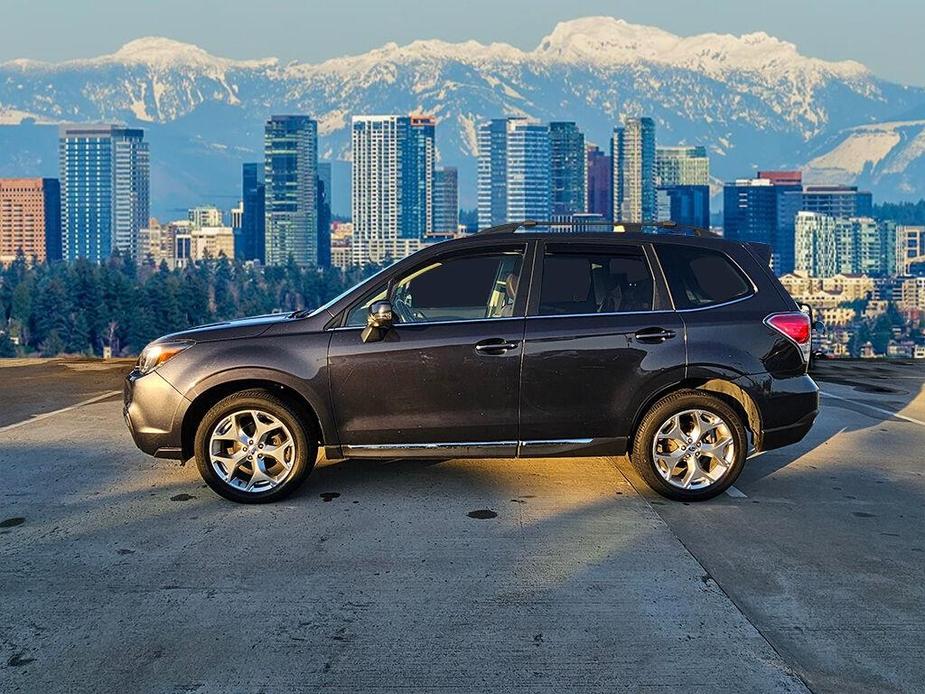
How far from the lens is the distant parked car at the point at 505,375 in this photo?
7.09 m

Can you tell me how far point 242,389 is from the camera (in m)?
7.23

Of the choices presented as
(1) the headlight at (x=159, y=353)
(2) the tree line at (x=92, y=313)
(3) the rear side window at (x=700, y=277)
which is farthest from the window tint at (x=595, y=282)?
(2) the tree line at (x=92, y=313)

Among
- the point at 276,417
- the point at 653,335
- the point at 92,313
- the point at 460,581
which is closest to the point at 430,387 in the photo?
the point at 276,417

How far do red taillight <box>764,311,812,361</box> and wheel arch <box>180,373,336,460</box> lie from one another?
2822 millimetres

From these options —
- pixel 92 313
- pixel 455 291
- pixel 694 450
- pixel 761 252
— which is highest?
pixel 761 252

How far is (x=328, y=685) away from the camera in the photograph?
4312mm

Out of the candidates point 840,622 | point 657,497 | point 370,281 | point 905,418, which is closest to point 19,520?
point 370,281

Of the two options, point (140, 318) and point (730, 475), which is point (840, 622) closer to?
point (730, 475)

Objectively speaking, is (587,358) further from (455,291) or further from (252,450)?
(252,450)

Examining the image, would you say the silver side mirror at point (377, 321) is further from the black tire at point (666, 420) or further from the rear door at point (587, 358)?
the black tire at point (666, 420)

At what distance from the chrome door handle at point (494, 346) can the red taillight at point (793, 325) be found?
5.35ft

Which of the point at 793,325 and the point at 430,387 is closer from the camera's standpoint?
the point at 430,387

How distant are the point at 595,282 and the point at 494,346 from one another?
808mm

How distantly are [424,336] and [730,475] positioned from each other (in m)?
2.08
